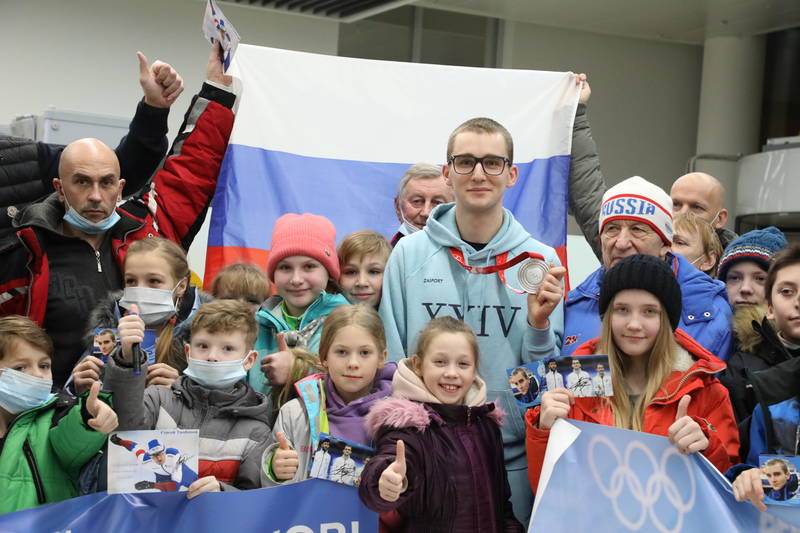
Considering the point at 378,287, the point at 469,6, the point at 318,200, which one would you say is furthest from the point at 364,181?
the point at 469,6

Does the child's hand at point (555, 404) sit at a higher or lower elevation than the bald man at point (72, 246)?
lower

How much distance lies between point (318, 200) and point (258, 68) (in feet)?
2.06

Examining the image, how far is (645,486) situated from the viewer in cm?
252

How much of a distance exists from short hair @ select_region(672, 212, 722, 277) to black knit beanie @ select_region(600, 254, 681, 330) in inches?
39.7

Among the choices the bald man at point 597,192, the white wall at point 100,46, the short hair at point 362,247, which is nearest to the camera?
the short hair at point 362,247

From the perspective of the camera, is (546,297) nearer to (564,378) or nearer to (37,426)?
(564,378)

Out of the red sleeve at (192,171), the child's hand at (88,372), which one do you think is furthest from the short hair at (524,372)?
the red sleeve at (192,171)

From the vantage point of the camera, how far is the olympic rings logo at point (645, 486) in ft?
8.19

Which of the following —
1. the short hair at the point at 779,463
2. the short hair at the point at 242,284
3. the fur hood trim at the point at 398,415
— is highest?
the short hair at the point at 242,284

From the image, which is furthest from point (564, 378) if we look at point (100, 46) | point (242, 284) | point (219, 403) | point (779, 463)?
point (100, 46)

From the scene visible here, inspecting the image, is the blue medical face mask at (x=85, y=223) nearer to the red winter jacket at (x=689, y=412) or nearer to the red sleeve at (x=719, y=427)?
the red winter jacket at (x=689, y=412)

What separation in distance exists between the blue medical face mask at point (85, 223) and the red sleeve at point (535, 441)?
1560 mm

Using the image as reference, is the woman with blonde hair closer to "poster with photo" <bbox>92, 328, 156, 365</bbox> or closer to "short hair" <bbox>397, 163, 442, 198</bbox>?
"poster with photo" <bbox>92, 328, 156, 365</bbox>

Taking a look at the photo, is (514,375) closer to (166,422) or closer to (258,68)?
(166,422)
